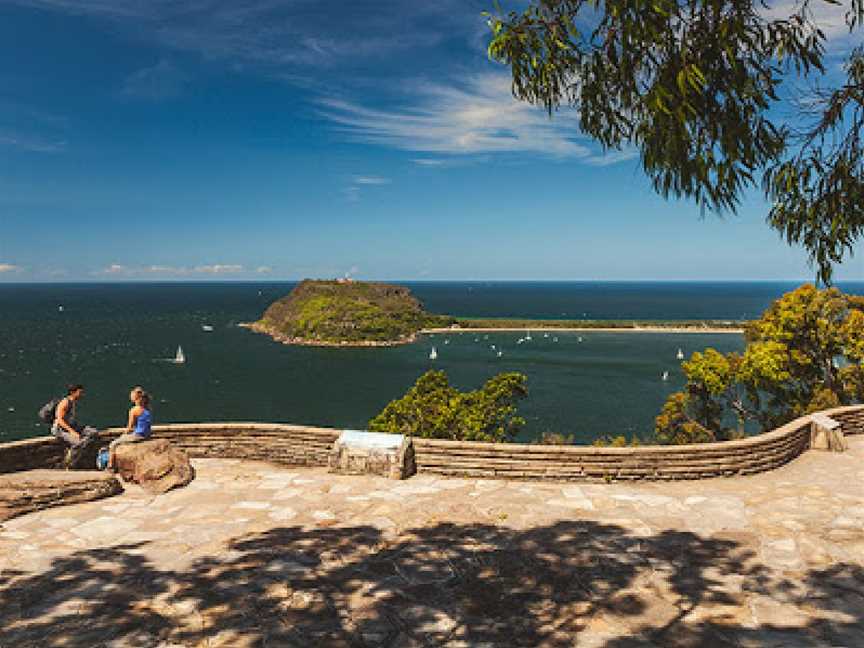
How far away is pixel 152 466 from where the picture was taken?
8.59 metres

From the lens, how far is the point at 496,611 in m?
4.93

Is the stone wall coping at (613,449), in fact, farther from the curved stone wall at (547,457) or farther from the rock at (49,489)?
the rock at (49,489)

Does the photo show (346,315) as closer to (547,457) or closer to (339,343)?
(339,343)

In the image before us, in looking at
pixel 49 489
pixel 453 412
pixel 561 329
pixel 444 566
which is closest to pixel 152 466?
pixel 49 489

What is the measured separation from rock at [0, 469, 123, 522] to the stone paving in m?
0.19

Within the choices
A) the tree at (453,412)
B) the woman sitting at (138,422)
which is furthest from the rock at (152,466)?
the tree at (453,412)

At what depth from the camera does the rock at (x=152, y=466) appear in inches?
333

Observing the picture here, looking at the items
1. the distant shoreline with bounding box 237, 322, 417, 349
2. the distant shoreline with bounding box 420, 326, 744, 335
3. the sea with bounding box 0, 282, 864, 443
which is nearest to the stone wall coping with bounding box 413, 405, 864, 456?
the sea with bounding box 0, 282, 864, 443

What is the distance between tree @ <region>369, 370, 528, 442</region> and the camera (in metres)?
23.5

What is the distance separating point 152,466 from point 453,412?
16068 mm

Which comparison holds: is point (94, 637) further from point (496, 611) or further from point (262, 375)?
point (262, 375)

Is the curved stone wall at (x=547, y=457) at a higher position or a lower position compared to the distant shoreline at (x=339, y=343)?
higher

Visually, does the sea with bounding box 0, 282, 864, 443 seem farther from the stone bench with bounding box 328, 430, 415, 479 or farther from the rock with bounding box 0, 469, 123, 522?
the rock with bounding box 0, 469, 123, 522

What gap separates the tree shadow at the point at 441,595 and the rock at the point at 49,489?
76.6 inches
